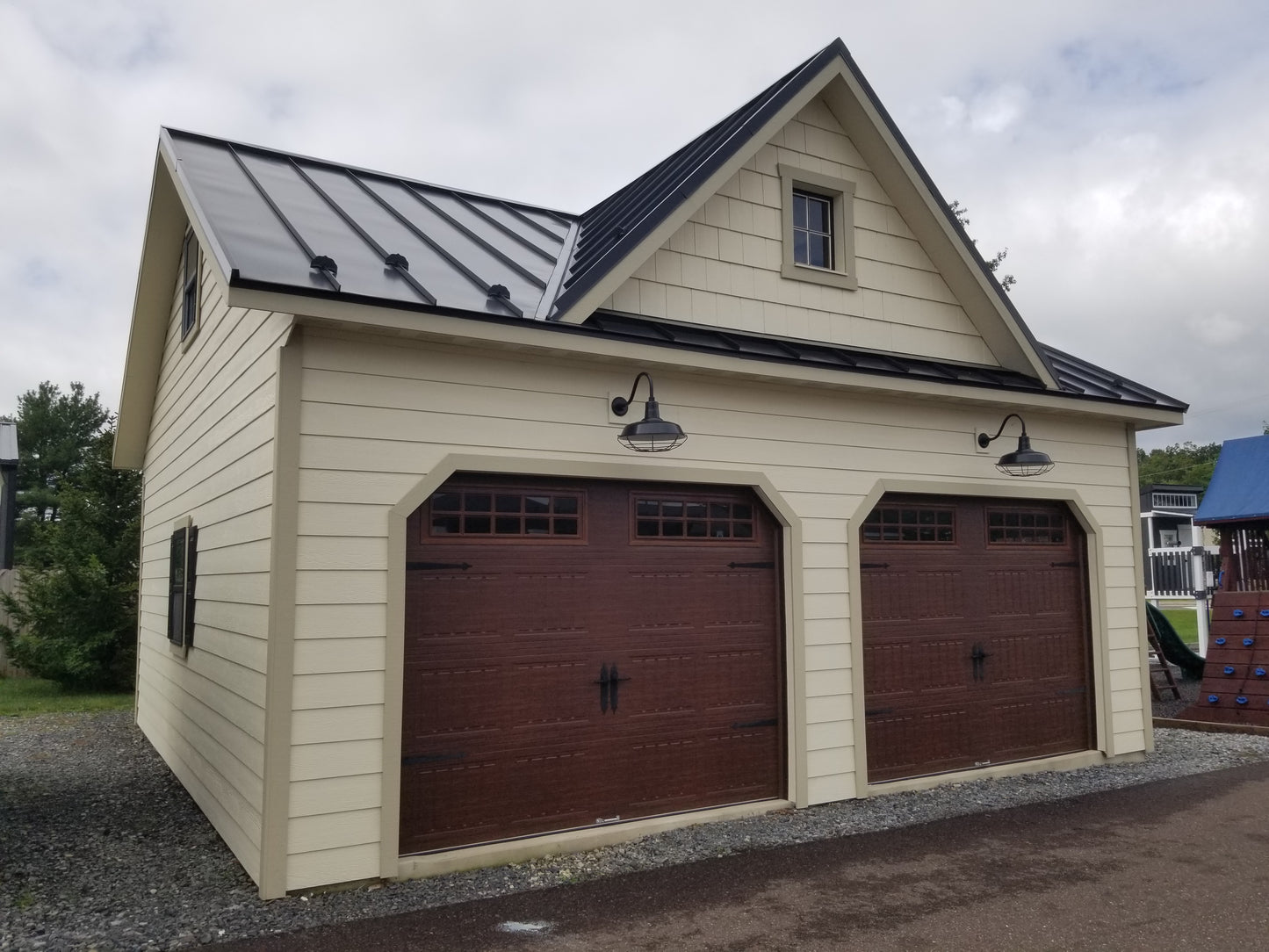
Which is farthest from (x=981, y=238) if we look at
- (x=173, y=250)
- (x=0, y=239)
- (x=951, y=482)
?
(x=0, y=239)

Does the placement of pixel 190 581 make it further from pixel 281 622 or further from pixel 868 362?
pixel 868 362

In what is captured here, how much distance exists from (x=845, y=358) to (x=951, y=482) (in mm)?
1394

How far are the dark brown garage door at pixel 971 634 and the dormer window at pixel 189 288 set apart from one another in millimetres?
6019

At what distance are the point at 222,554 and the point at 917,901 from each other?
473cm

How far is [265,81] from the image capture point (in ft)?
36.9

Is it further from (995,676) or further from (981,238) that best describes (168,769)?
(981,238)

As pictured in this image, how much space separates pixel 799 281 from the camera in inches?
288

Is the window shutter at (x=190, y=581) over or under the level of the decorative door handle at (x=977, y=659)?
over

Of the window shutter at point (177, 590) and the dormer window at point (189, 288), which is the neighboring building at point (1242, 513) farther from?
the dormer window at point (189, 288)

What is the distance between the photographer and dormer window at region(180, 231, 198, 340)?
26.0ft

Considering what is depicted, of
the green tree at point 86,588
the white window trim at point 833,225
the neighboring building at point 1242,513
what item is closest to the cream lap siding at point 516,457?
the white window trim at point 833,225

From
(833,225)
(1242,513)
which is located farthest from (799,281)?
(1242,513)

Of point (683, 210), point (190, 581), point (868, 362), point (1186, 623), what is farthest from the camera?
point (1186, 623)

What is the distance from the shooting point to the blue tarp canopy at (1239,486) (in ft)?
42.2
